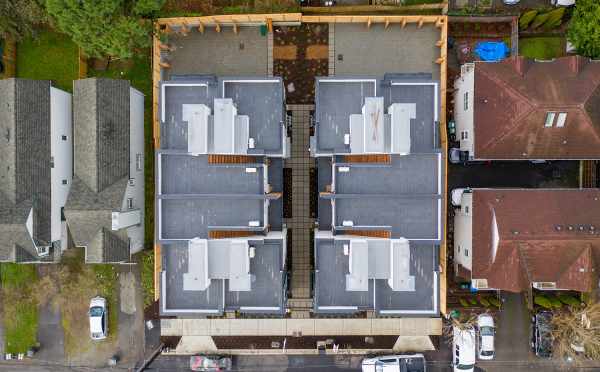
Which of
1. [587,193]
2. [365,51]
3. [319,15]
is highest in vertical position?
[319,15]

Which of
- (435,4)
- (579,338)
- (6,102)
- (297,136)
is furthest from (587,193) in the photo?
(6,102)

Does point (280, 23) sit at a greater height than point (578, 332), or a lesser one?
greater

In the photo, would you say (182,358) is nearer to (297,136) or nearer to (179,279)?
(179,279)

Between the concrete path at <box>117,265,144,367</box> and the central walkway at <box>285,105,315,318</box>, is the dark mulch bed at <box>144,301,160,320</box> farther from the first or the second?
the central walkway at <box>285,105,315,318</box>

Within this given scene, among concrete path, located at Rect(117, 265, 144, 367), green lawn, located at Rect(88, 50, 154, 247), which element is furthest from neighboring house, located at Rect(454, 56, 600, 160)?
concrete path, located at Rect(117, 265, 144, 367)

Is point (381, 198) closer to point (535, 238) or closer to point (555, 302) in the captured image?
point (535, 238)

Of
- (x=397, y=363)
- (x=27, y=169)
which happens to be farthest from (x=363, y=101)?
(x=27, y=169)
